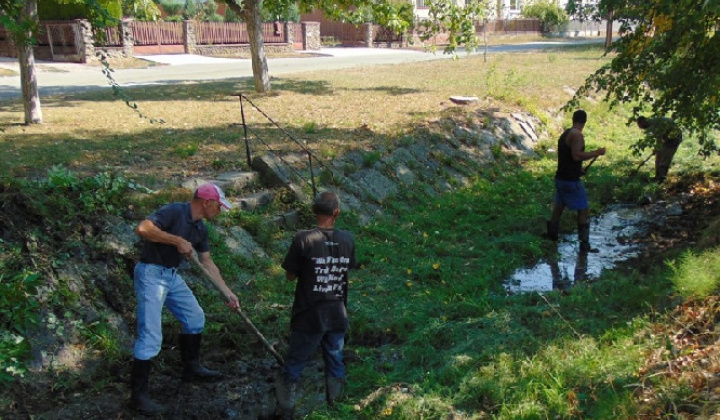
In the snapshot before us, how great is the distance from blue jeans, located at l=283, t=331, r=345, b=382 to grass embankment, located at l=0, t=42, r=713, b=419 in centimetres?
28

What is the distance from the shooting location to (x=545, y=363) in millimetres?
4508

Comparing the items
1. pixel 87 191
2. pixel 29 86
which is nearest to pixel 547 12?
pixel 29 86

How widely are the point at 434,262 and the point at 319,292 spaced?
10.8ft

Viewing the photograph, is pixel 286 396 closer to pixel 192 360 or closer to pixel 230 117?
pixel 192 360

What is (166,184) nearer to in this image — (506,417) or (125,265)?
(125,265)

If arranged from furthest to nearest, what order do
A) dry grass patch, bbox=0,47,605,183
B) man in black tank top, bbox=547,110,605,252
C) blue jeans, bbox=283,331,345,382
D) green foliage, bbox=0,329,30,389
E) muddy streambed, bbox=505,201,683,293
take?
dry grass patch, bbox=0,47,605,183 → man in black tank top, bbox=547,110,605,252 → muddy streambed, bbox=505,201,683,293 → blue jeans, bbox=283,331,345,382 → green foliage, bbox=0,329,30,389

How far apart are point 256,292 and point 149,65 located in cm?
2240

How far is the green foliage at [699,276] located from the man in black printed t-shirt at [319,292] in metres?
2.69

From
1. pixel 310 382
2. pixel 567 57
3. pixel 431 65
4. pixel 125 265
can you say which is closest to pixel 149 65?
pixel 431 65

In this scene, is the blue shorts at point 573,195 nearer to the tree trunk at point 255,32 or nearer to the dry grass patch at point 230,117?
the dry grass patch at point 230,117

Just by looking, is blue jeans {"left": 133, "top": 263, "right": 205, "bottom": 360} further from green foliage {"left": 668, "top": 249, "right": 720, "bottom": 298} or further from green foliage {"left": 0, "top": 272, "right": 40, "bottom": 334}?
green foliage {"left": 668, "top": 249, "right": 720, "bottom": 298}

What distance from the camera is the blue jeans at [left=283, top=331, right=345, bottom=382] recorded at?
439cm

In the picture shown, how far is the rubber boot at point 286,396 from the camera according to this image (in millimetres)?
4441

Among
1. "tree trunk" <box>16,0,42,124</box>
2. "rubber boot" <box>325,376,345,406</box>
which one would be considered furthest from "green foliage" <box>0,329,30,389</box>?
"tree trunk" <box>16,0,42,124</box>
